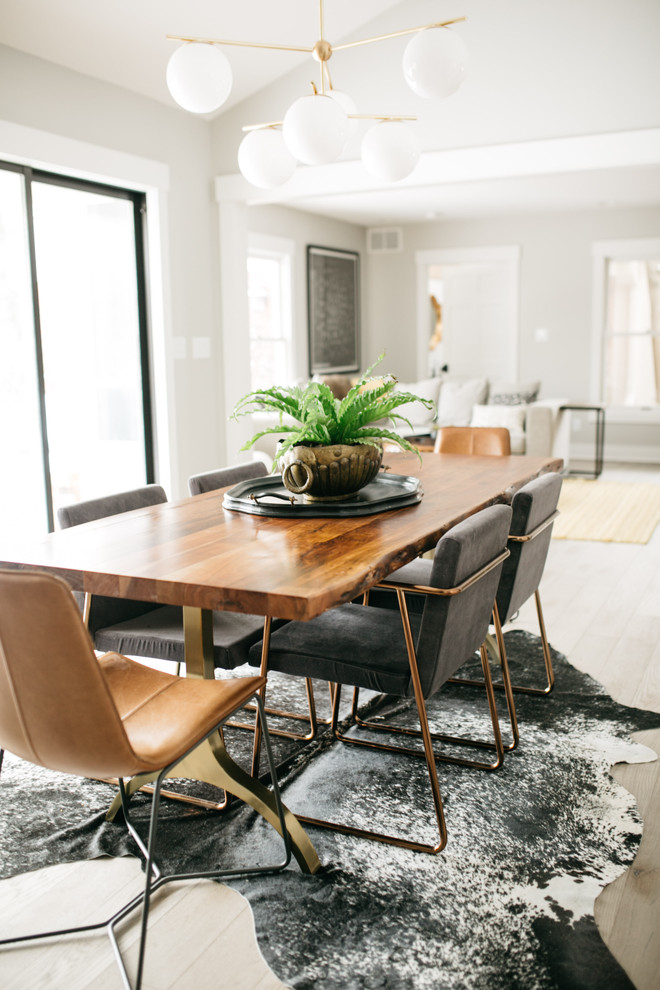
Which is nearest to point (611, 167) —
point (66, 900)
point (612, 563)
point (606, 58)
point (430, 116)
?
point (606, 58)

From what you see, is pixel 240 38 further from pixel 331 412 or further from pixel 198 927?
pixel 198 927

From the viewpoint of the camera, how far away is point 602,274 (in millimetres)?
8742

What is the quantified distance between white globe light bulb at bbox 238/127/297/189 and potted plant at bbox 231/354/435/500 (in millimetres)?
819

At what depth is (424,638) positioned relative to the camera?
1971mm

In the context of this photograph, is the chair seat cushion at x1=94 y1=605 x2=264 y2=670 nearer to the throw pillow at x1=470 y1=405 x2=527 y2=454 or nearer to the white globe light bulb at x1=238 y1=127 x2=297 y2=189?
the white globe light bulb at x1=238 y1=127 x2=297 y2=189

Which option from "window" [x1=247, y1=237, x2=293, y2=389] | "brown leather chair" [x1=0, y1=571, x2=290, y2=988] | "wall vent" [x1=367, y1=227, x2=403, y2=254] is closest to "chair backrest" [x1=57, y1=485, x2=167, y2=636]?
"brown leather chair" [x1=0, y1=571, x2=290, y2=988]

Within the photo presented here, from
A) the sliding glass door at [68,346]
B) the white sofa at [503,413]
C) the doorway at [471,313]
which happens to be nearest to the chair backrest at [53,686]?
the sliding glass door at [68,346]

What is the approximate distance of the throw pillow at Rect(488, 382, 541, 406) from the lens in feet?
25.5

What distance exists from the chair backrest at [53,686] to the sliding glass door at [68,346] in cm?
294

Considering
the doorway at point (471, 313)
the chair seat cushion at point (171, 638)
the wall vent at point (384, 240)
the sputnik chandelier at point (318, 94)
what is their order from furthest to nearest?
the wall vent at point (384, 240), the doorway at point (471, 313), the sputnik chandelier at point (318, 94), the chair seat cushion at point (171, 638)

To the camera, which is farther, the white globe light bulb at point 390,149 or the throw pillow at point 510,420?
the throw pillow at point 510,420

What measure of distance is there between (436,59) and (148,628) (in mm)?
1732

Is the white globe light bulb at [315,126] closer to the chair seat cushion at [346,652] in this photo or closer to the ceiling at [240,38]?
the chair seat cushion at [346,652]

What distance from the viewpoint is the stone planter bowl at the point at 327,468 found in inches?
93.4
